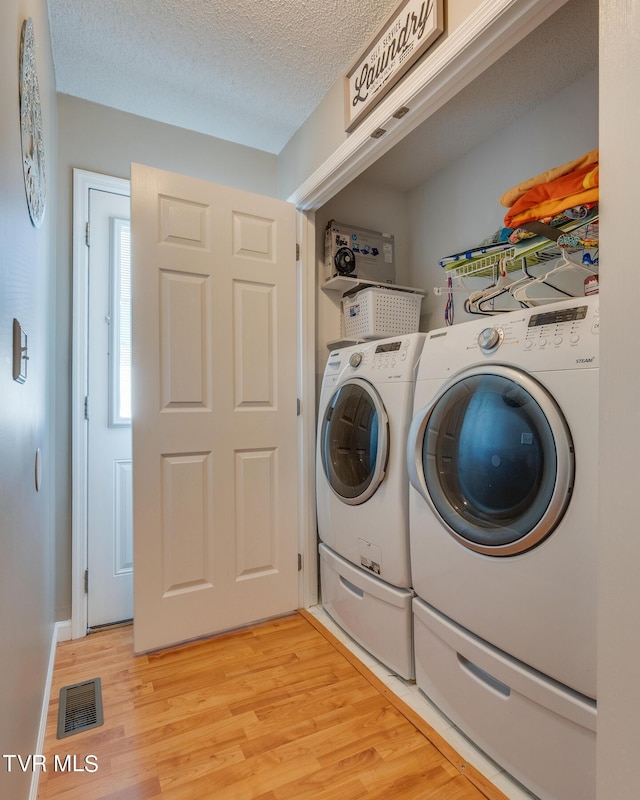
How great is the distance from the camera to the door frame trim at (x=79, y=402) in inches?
76.3

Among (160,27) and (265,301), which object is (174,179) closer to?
(160,27)

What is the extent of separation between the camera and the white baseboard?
45.0 inches

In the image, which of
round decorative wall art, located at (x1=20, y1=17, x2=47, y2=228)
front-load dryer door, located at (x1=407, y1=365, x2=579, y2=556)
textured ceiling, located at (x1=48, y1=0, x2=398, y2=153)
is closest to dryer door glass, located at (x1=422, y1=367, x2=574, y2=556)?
front-load dryer door, located at (x1=407, y1=365, x2=579, y2=556)

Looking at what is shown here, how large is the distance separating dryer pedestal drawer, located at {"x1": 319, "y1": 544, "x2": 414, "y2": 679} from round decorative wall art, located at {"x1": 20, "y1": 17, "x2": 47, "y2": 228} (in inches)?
65.2

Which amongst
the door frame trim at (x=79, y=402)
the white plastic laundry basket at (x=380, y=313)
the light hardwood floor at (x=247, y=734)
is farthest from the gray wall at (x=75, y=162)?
the white plastic laundry basket at (x=380, y=313)

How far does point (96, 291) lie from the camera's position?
2.03m

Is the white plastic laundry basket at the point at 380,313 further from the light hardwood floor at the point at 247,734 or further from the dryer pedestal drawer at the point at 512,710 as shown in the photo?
the light hardwood floor at the point at 247,734

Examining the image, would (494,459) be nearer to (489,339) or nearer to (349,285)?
(489,339)

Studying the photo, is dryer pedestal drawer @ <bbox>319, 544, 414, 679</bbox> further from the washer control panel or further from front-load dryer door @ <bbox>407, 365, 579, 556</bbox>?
the washer control panel

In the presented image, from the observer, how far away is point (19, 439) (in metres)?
0.97

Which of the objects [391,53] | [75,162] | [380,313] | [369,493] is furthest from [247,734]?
[75,162]

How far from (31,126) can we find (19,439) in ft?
2.61

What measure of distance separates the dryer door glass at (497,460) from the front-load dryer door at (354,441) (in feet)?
0.91

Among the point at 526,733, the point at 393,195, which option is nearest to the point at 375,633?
the point at 526,733
